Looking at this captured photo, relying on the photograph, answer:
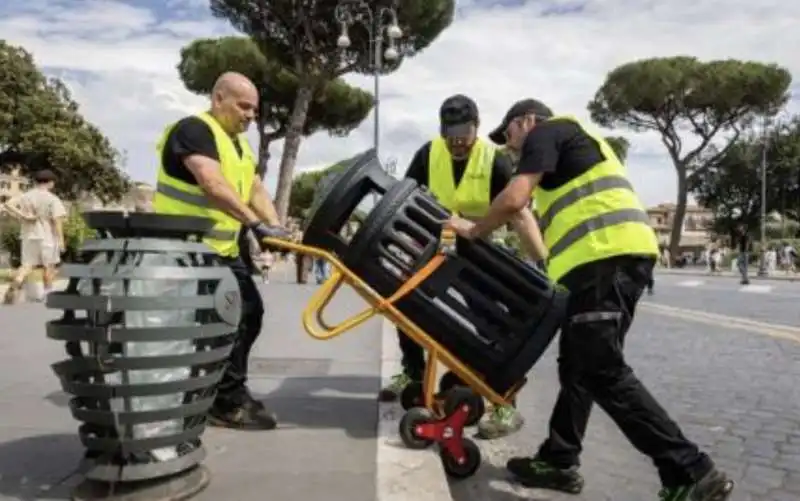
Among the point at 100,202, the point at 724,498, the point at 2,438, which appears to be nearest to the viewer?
the point at 724,498

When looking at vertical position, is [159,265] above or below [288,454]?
above

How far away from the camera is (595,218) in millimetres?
3490

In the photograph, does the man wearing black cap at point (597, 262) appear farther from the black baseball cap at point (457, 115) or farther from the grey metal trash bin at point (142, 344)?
the grey metal trash bin at point (142, 344)

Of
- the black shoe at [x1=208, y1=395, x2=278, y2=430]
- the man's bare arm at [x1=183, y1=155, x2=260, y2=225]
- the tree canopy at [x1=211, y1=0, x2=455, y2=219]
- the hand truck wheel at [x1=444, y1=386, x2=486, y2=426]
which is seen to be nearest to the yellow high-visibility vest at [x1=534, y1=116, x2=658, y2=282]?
the hand truck wheel at [x1=444, y1=386, x2=486, y2=426]

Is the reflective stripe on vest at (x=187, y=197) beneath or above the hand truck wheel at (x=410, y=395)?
above

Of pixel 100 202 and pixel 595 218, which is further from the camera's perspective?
pixel 100 202

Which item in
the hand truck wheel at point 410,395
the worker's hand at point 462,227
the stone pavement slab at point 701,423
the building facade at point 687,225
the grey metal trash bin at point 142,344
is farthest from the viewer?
the building facade at point 687,225

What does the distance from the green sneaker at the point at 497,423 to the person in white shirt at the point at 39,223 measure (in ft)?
22.6

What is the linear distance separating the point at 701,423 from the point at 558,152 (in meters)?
2.45

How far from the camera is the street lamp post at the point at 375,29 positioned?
23.2 meters

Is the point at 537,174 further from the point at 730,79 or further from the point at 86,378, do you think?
the point at 730,79

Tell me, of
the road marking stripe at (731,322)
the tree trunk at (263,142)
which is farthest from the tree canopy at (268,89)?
the road marking stripe at (731,322)

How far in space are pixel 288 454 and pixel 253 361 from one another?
9.46 ft

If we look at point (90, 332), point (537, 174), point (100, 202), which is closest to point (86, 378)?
point (90, 332)
